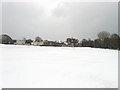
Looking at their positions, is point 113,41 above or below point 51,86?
above

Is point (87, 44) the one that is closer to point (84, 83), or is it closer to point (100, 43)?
point (100, 43)

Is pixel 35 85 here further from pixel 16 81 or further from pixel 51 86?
pixel 16 81

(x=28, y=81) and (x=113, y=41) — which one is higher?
(x=113, y=41)

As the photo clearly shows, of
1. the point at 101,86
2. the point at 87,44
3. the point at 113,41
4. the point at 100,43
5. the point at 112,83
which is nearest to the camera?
the point at 101,86

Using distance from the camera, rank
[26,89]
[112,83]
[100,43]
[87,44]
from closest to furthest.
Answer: [26,89], [112,83], [100,43], [87,44]

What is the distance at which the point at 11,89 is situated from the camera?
2143mm

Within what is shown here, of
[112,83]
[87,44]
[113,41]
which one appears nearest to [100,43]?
[113,41]

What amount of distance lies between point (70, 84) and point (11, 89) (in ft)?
4.85

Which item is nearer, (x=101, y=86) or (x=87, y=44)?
(x=101, y=86)

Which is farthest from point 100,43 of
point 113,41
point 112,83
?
point 112,83

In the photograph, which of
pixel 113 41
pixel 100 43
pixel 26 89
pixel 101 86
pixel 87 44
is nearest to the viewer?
pixel 26 89

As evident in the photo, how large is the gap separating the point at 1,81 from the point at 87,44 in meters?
36.0

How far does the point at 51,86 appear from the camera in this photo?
2264 millimetres

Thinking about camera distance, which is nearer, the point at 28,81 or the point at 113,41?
the point at 28,81
